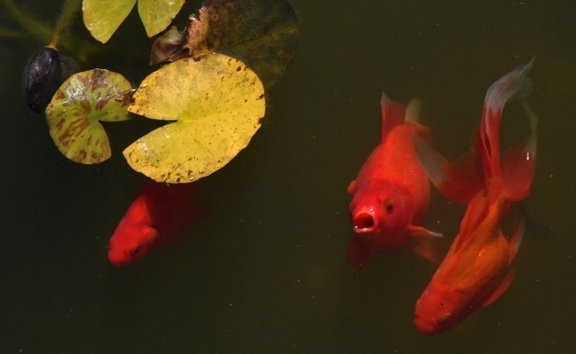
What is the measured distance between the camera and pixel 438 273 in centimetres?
234

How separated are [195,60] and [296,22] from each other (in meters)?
0.53

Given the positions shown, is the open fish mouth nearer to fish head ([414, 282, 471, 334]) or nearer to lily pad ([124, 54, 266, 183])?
fish head ([414, 282, 471, 334])

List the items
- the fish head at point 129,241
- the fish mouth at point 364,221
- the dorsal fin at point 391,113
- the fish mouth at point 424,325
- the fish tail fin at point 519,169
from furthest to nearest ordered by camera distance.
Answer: the dorsal fin at point 391,113 < the fish head at point 129,241 < the fish tail fin at point 519,169 < the fish mouth at point 424,325 < the fish mouth at point 364,221

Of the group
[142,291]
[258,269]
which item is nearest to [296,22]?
[258,269]

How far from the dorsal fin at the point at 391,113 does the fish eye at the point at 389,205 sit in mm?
500

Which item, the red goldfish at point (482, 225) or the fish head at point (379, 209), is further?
the red goldfish at point (482, 225)

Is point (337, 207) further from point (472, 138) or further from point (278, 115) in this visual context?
point (472, 138)

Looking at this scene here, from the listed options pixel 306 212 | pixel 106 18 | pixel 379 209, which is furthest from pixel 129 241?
pixel 379 209

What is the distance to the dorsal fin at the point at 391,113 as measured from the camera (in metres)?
2.69

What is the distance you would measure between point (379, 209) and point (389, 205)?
7 centimetres

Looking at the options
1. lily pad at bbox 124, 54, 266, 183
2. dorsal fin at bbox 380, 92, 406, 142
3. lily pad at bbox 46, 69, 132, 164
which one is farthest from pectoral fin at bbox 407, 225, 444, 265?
lily pad at bbox 46, 69, 132, 164

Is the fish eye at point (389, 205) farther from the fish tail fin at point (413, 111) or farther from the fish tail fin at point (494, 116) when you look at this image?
the fish tail fin at point (413, 111)

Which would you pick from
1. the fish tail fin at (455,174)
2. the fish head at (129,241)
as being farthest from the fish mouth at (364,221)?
the fish head at (129,241)

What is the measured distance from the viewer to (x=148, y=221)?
261 cm
